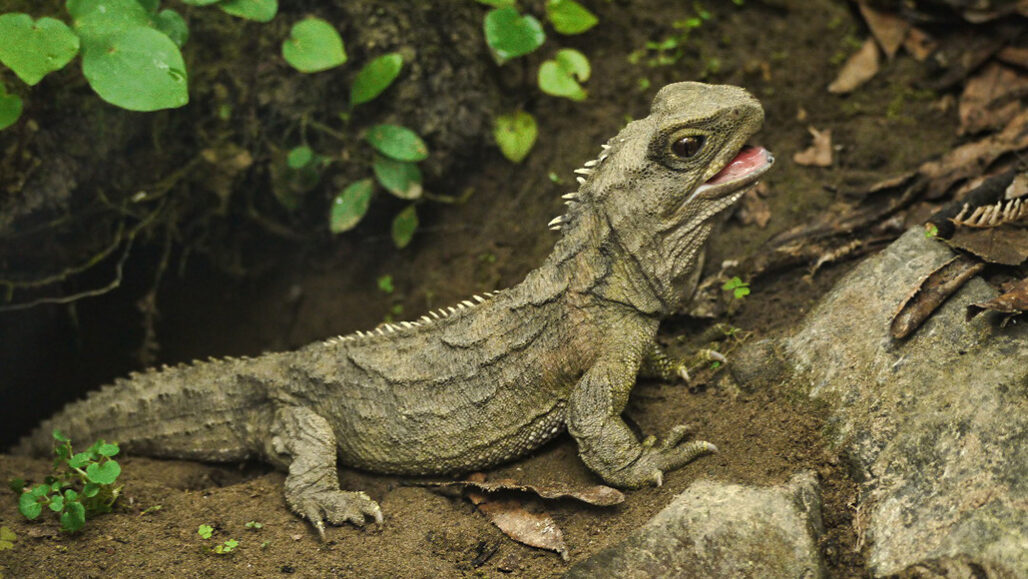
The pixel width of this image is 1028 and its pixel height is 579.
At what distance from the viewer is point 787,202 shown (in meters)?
5.80

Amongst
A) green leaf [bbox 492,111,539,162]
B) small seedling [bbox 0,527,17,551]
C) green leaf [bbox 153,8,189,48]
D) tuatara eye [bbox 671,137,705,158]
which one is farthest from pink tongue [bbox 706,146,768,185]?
small seedling [bbox 0,527,17,551]

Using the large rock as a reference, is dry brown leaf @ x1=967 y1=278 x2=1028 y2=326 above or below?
above

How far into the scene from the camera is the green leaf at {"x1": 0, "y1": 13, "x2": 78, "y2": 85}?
441 centimetres

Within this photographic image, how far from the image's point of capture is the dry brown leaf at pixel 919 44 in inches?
258

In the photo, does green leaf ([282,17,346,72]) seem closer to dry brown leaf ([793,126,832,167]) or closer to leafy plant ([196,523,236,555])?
leafy plant ([196,523,236,555])

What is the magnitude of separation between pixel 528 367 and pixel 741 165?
5.34ft

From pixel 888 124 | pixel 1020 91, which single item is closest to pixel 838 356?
pixel 888 124

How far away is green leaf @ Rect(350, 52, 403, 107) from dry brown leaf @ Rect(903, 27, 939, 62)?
4.07 meters

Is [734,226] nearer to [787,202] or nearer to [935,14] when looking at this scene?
[787,202]

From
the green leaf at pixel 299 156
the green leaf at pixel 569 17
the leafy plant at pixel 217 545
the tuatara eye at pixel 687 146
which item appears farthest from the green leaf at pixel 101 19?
the tuatara eye at pixel 687 146

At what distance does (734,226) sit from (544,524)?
264 cm

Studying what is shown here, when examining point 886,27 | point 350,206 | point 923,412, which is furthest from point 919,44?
point 350,206

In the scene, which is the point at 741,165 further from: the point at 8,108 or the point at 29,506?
the point at 8,108

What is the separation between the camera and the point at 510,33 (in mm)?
5973
